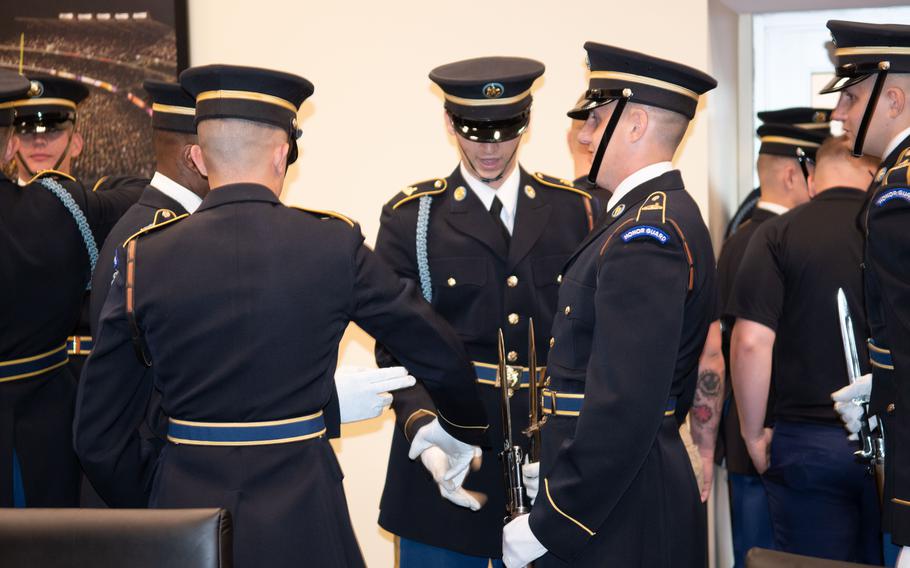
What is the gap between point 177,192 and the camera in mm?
2738

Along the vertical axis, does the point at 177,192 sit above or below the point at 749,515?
above

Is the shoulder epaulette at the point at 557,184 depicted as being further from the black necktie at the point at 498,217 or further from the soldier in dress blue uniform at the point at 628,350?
the soldier in dress blue uniform at the point at 628,350

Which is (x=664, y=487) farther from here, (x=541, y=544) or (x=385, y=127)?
(x=385, y=127)

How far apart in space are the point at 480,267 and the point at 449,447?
0.51m

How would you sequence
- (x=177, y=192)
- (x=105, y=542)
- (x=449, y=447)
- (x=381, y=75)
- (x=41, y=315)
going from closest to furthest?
(x=105, y=542) < (x=449, y=447) < (x=177, y=192) < (x=41, y=315) < (x=381, y=75)

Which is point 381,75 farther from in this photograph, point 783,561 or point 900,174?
point 783,561

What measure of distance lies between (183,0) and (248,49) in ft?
1.02

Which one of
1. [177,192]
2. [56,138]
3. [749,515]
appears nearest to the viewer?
[177,192]

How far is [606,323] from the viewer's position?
1934mm

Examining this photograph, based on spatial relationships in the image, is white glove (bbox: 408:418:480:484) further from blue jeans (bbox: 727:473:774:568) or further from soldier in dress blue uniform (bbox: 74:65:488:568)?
blue jeans (bbox: 727:473:774:568)

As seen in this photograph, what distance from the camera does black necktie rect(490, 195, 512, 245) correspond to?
2.76 meters

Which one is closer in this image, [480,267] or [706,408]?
[480,267]

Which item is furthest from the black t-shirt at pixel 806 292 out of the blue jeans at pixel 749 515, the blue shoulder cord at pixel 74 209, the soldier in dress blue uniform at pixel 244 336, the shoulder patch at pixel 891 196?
the blue shoulder cord at pixel 74 209

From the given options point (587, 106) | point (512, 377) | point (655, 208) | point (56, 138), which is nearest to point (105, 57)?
point (56, 138)
